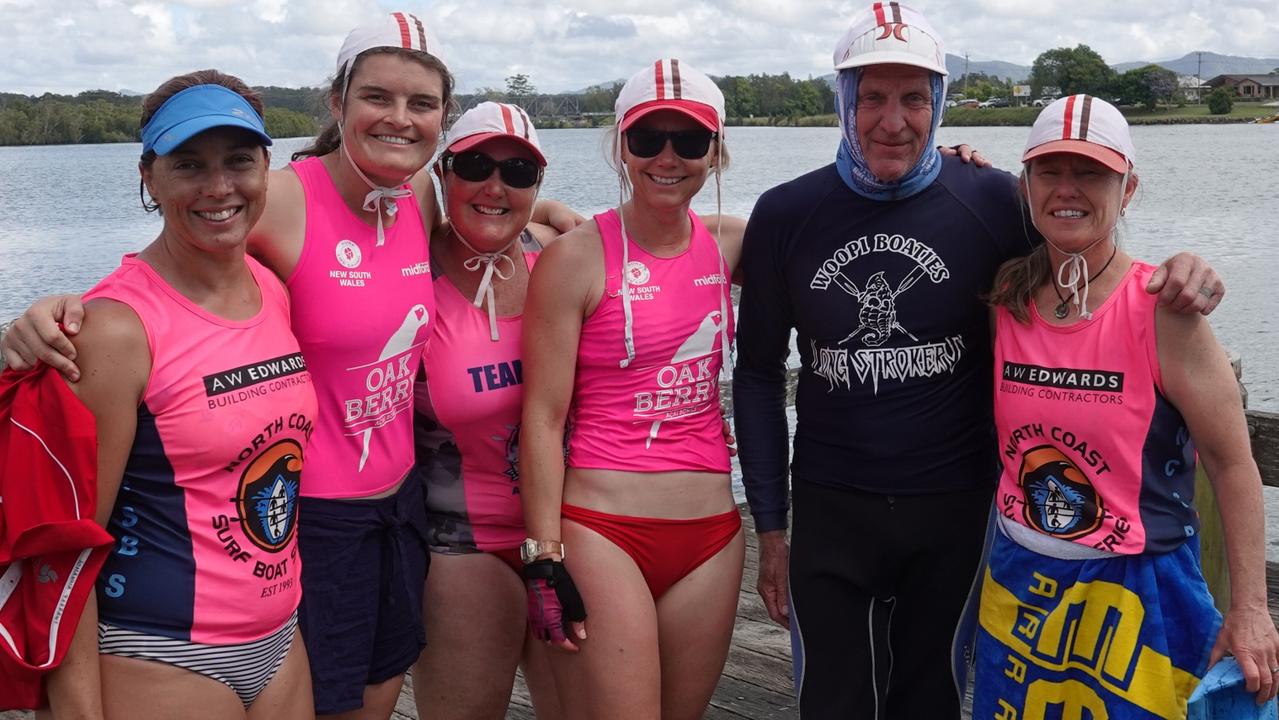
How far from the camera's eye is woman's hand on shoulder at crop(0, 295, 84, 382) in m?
2.44

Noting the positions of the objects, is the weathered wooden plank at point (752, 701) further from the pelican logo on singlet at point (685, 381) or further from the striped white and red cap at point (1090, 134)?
the striped white and red cap at point (1090, 134)

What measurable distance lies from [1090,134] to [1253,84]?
264ft

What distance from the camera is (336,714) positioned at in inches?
130

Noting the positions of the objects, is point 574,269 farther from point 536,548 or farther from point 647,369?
point 536,548

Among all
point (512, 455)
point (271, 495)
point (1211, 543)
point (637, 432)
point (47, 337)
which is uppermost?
point (47, 337)

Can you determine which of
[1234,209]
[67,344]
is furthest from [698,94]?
[1234,209]

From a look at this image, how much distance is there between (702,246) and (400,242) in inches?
36.9

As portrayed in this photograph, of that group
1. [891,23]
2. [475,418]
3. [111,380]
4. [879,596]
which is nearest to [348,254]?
[475,418]

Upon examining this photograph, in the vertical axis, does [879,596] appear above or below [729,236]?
below

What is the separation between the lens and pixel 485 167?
3.56 meters

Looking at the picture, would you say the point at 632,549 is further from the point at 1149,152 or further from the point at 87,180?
the point at 1149,152

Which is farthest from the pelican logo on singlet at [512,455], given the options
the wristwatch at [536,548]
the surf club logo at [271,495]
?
the surf club logo at [271,495]

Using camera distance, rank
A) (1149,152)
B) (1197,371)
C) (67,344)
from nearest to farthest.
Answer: (67,344), (1197,371), (1149,152)

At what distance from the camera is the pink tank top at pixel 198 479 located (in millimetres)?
2600
